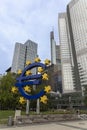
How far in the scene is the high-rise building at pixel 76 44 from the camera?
138000 mm

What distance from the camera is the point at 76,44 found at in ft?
471

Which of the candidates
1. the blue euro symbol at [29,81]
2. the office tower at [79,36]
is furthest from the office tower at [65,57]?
the blue euro symbol at [29,81]

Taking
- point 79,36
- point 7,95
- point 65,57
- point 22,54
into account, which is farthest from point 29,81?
point 65,57

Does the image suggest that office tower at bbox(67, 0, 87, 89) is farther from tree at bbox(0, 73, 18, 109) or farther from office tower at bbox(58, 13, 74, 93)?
tree at bbox(0, 73, 18, 109)

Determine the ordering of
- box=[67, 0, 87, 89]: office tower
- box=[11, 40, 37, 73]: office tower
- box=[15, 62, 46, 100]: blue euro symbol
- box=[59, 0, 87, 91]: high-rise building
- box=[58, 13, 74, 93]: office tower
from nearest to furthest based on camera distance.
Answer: box=[15, 62, 46, 100]: blue euro symbol < box=[67, 0, 87, 89]: office tower < box=[59, 0, 87, 91]: high-rise building < box=[58, 13, 74, 93]: office tower < box=[11, 40, 37, 73]: office tower

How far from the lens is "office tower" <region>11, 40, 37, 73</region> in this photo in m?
148

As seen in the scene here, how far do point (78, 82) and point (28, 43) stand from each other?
178 ft

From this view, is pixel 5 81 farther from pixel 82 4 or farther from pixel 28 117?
pixel 82 4

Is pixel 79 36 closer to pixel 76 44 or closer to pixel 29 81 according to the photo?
pixel 76 44

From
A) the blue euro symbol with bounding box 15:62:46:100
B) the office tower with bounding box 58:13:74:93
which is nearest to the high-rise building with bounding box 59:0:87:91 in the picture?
the office tower with bounding box 58:13:74:93

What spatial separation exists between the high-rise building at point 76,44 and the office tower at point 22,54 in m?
25.1

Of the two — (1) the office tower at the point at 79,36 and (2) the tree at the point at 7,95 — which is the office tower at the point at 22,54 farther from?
(2) the tree at the point at 7,95

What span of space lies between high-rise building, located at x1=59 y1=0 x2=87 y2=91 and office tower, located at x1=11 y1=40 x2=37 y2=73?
25095 mm

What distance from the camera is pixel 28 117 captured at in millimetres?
21453
